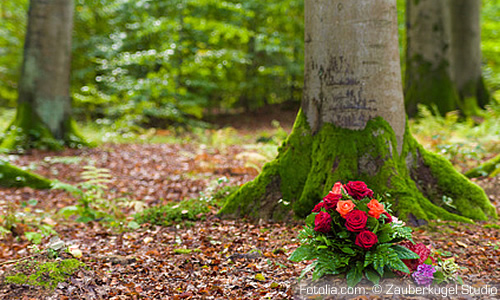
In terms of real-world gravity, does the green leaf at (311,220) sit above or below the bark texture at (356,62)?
below

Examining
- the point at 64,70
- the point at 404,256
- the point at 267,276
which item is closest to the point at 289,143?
the point at 267,276

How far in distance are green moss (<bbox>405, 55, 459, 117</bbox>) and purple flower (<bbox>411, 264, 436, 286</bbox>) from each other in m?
8.57

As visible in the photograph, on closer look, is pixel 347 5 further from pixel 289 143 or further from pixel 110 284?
pixel 110 284

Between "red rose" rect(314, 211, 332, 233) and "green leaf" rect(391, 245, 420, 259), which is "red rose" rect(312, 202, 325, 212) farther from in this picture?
"green leaf" rect(391, 245, 420, 259)

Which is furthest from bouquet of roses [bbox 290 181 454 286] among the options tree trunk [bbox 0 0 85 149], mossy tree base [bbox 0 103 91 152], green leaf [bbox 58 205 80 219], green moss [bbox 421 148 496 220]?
tree trunk [bbox 0 0 85 149]

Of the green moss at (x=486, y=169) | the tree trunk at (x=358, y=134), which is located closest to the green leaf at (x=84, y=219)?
the tree trunk at (x=358, y=134)

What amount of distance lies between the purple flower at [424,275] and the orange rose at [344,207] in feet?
1.97

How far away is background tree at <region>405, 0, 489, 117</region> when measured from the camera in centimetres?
1002

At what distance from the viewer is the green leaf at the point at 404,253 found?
2477mm

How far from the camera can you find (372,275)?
2465 millimetres

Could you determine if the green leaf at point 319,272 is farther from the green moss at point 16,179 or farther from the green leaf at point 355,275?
the green moss at point 16,179

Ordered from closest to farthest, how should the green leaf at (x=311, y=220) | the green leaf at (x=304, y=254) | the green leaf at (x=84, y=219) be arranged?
the green leaf at (x=304, y=254) < the green leaf at (x=311, y=220) < the green leaf at (x=84, y=219)

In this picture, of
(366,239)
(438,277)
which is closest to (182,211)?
(366,239)

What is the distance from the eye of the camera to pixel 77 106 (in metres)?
17.0
